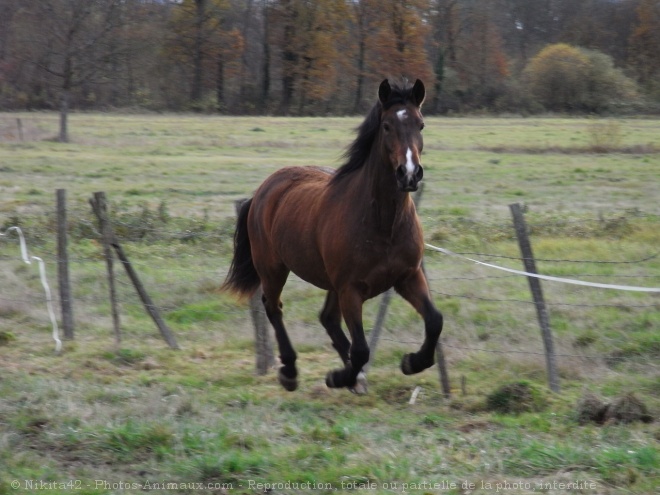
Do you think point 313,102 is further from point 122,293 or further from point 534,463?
point 534,463

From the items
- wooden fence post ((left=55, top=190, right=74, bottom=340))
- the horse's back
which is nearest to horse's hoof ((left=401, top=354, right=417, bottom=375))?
the horse's back

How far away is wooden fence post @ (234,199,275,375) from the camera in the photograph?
7.49 meters

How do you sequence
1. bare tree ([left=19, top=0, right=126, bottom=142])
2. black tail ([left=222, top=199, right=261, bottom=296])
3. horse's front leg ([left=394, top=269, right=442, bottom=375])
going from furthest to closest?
1. bare tree ([left=19, top=0, right=126, bottom=142])
2. black tail ([left=222, top=199, right=261, bottom=296])
3. horse's front leg ([left=394, top=269, right=442, bottom=375])

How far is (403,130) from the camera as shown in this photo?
534cm

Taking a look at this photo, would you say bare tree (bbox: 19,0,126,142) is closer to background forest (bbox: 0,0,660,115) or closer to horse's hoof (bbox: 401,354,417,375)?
background forest (bbox: 0,0,660,115)

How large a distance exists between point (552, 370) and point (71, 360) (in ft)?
14.3

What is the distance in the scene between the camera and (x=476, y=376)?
7.12m

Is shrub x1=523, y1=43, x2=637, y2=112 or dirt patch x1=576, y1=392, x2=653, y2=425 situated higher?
shrub x1=523, y1=43, x2=637, y2=112

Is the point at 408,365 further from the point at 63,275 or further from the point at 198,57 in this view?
the point at 198,57

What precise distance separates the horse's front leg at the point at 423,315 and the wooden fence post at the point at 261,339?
1.86m

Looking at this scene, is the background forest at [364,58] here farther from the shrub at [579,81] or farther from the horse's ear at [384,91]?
the horse's ear at [384,91]

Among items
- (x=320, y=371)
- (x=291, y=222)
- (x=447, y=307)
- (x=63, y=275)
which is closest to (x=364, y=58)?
(x=447, y=307)

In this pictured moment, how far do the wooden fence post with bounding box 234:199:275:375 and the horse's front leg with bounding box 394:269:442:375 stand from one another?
1862 mm

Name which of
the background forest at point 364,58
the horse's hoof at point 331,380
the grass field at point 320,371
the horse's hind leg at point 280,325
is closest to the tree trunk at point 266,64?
the background forest at point 364,58
